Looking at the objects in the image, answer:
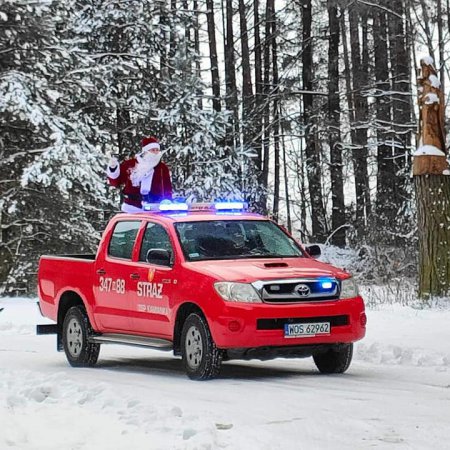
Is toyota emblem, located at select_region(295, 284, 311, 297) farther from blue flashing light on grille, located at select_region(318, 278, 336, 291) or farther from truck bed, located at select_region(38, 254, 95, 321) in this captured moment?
truck bed, located at select_region(38, 254, 95, 321)

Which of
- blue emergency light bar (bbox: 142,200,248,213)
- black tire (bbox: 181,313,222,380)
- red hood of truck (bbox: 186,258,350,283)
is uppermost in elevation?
blue emergency light bar (bbox: 142,200,248,213)

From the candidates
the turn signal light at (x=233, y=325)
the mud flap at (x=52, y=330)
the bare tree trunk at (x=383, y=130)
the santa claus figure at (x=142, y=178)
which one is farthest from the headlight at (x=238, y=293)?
the bare tree trunk at (x=383, y=130)

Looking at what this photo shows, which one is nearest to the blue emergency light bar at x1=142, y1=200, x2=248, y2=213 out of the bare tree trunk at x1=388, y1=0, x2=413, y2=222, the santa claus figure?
the santa claus figure

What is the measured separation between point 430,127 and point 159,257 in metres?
7.60

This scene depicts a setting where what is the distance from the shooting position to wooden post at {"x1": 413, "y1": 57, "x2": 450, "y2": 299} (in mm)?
16734

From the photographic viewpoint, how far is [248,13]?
41.0m

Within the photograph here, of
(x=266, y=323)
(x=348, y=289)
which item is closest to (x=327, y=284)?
(x=348, y=289)

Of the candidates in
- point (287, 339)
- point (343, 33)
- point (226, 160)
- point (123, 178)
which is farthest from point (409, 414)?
point (343, 33)

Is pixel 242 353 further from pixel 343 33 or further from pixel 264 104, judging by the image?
pixel 343 33

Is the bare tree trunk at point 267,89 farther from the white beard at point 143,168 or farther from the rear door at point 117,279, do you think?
the rear door at point 117,279

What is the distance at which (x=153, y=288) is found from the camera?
439 inches

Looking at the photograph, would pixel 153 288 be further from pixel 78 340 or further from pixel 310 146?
pixel 310 146

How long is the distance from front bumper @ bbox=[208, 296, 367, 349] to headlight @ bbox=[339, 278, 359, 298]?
0.25m

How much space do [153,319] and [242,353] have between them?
138cm
